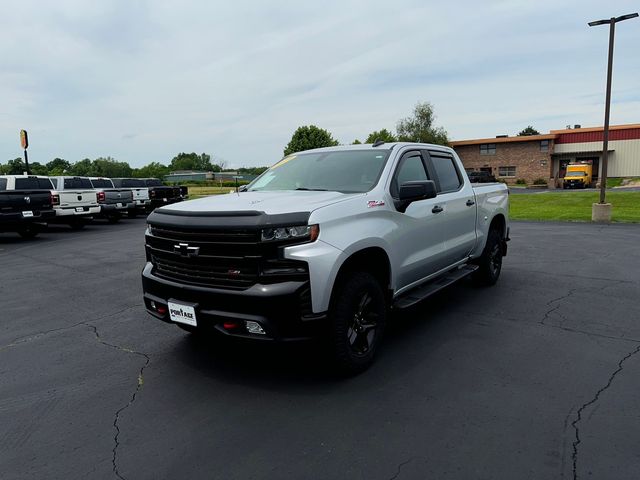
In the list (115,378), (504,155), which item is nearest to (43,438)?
(115,378)

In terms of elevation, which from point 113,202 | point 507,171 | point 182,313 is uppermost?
point 507,171

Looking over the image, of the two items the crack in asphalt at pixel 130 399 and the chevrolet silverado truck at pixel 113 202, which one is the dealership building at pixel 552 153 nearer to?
the chevrolet silverado truck at pixel 113 202

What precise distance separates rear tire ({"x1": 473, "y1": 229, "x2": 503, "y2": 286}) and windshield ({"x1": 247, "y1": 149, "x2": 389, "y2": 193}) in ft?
8.98

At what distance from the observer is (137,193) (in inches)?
883

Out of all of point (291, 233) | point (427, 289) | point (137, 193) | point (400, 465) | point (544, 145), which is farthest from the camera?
point (544, 145)

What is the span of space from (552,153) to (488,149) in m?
6.61

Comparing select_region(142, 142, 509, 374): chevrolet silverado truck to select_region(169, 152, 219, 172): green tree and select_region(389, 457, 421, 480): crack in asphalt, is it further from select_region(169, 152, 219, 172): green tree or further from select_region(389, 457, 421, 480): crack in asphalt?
select_region(169, 152, 219, 172): green tree

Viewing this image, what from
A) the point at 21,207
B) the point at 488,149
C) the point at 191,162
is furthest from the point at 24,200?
the point at 191,162

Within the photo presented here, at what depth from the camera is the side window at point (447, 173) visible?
5.39m

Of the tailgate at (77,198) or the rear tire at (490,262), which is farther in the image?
the tailgate at (77,198)

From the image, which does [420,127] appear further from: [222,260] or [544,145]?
[222,260]

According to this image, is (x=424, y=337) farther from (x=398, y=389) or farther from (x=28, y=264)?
(x=28, y=264)

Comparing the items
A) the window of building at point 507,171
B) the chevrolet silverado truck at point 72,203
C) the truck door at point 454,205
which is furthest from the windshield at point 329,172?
the window of building at point 507,171

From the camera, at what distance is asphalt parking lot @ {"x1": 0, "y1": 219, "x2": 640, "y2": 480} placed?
2641mm
